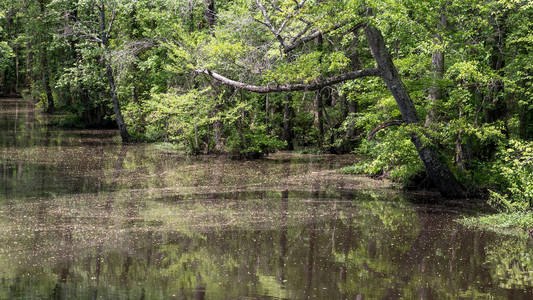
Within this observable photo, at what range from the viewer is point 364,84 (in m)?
15.9

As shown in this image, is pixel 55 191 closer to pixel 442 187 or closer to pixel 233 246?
pixel 233 246

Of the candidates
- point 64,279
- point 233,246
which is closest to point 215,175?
point 233,246

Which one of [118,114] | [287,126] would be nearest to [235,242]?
[287,126]

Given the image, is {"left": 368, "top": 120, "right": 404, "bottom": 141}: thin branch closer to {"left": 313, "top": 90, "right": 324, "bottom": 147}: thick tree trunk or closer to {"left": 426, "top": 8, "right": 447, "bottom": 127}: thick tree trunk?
{"left": 426, "top": 8, "right": 447, "bottom": 127}: thick tree trunk

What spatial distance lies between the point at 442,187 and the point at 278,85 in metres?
4.91

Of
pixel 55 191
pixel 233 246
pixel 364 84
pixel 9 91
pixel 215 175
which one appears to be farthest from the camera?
pixel 9 91

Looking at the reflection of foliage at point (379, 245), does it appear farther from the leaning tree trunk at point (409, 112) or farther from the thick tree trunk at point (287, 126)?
the thick tree trunk at point (287, 126)

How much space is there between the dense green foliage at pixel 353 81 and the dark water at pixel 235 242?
6.42 ft

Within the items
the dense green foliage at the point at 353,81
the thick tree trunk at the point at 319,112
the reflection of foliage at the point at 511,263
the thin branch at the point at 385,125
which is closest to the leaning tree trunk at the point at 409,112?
the dense green foliage at the point at 353,81

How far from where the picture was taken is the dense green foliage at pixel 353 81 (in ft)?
45.9

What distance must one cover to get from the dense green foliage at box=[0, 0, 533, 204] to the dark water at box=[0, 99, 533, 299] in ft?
6.42

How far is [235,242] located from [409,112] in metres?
6.35

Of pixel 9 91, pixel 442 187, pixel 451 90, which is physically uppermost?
pixel 9 91

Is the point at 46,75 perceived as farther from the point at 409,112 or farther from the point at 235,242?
the point at 235,242
